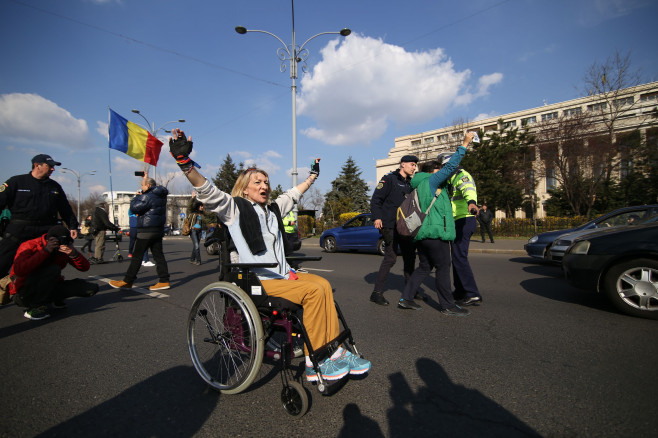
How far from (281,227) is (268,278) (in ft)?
1.67

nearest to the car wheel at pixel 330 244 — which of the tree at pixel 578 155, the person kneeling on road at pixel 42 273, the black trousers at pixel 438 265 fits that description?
the black trousers at pixel 438 265

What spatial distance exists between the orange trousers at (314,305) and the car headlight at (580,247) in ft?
12.1

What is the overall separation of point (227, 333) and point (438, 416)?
151cm

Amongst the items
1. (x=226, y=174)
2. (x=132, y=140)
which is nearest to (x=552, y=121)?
(x=132, y=140)

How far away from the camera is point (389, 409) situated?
2010 mm

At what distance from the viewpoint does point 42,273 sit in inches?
161

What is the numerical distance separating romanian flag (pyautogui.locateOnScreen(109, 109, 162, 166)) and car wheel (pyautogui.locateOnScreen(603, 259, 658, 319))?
39.0 feet

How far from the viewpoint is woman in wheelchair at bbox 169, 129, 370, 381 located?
2.11 metres

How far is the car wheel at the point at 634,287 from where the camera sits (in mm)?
3605

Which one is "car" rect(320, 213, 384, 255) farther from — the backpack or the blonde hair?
the blonde hair

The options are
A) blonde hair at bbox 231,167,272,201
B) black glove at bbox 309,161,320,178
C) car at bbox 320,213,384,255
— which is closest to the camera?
blonde hair at bbox 231,167,272,201

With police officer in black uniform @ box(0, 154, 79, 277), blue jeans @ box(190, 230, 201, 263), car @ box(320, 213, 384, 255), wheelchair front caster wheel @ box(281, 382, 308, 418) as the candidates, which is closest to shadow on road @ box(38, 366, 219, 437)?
wheelchair front caster wheel @ box(281, 382, 308, 418)

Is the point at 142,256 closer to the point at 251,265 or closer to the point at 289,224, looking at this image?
the point at 289,224

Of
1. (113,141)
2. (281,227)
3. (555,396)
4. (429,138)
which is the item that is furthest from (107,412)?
(429,138)
